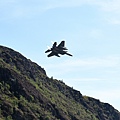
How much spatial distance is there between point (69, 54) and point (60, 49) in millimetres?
2661

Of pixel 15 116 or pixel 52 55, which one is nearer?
pixel 52 55

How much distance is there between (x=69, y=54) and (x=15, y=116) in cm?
9605

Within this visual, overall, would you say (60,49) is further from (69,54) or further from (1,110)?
(1,110)

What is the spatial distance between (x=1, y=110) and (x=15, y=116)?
674 cm

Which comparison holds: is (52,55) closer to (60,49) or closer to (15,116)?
(60,49)

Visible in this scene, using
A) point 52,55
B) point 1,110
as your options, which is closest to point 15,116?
point 1,110

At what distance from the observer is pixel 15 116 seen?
652ft

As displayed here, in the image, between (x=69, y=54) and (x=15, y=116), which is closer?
(x=69, y=54)

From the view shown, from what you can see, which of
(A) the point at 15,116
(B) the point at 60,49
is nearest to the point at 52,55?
(B) the point at 60,49

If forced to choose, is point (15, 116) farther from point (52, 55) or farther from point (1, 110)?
point (52, 55)

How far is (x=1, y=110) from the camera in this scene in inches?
7795

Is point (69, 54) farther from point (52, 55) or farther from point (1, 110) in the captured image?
point (1, 110)

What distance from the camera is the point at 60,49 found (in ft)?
360

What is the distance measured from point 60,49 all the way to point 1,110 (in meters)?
95.2
